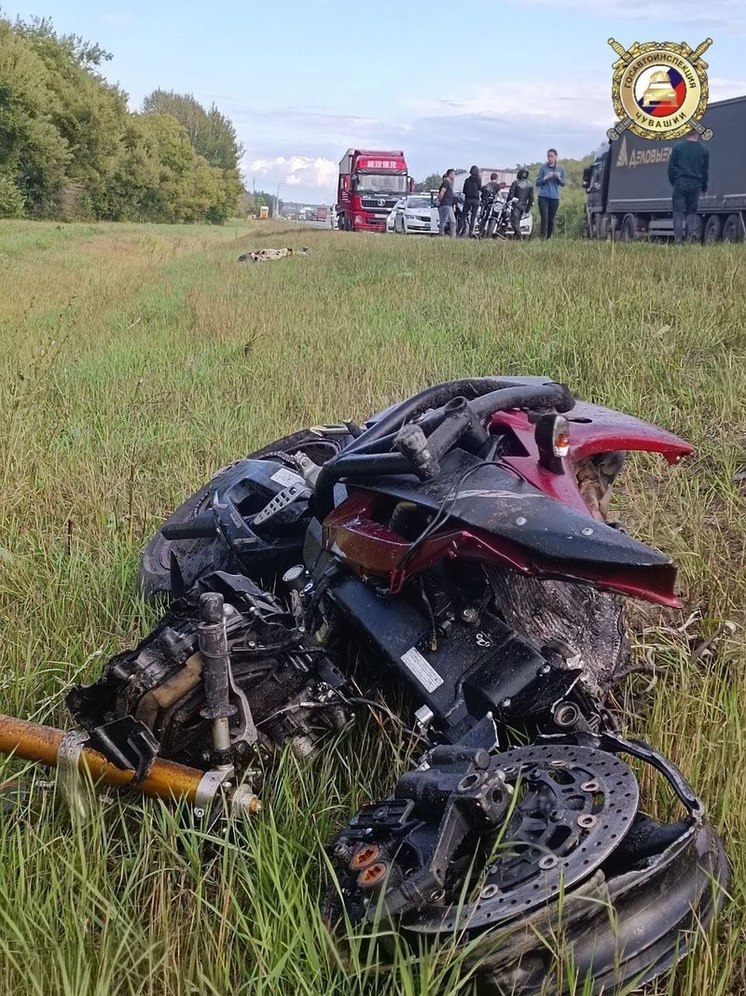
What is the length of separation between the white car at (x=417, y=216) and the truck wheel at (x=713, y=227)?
1032 cm

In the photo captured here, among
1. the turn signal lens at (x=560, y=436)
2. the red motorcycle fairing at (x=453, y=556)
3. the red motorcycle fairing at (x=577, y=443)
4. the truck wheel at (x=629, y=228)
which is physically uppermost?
the truck wheel at (x=629, y=228)

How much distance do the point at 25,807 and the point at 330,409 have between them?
11.2 feet

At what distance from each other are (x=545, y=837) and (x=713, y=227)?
2094cm

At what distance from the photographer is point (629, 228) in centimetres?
2375

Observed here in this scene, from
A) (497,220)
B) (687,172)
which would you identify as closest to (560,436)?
(687,172)

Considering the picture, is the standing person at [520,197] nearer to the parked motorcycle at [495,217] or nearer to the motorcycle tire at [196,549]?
the parked motorcycle at [495,217]

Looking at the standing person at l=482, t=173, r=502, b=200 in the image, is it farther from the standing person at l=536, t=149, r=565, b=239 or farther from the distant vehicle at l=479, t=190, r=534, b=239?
the standing person at l=536, t=149, r=565, b=239

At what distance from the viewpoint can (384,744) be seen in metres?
2.31

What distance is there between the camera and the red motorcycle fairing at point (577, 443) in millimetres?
2141

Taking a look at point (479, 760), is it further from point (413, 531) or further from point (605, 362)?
point (605, 362)

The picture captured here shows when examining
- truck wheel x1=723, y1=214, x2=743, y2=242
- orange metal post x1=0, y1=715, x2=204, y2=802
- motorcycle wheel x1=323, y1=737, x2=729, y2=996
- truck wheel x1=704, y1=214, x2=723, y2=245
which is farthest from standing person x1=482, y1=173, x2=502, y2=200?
motorcycle wheel x1=323, y1=737, x2=729, y2=996

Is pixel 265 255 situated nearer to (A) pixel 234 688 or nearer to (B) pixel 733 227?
(B) pixel 733 227

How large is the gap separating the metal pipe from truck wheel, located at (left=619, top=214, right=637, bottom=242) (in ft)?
76.4

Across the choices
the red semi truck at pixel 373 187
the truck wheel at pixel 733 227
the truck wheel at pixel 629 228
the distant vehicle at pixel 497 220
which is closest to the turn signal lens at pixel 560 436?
the truck wheel at pixel 733 227
